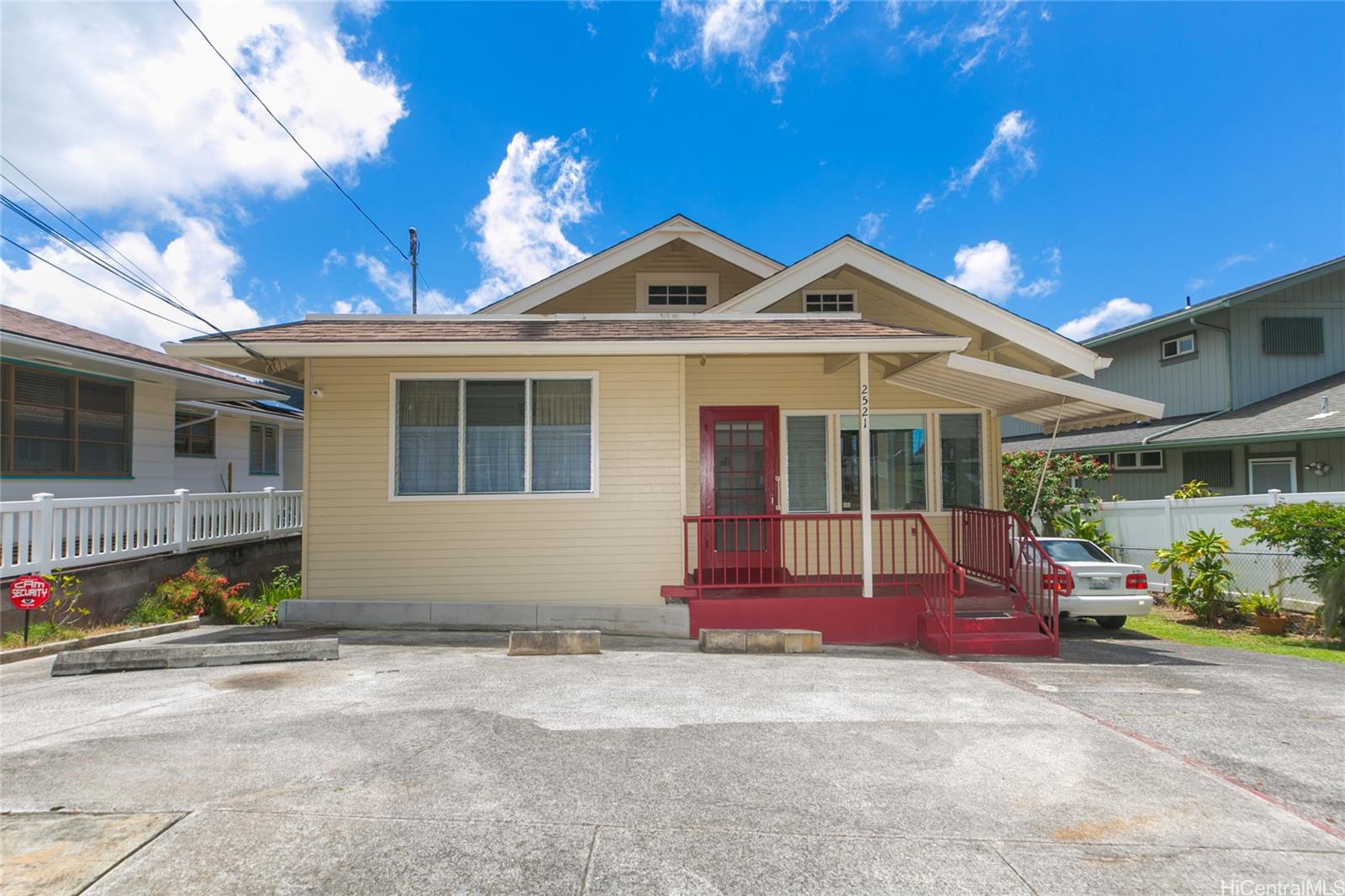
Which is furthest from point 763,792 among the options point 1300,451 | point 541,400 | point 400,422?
point 1300,451

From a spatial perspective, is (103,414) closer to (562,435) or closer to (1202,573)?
(562,435)

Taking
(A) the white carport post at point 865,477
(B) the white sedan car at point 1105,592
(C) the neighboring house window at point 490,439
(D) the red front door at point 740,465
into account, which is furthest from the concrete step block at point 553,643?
(B) the white sedan car at point 1105,592

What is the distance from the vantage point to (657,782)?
370cm

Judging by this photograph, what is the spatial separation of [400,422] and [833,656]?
215 inches

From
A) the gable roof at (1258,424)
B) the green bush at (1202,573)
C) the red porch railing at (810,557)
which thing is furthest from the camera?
the gable roof at (1258,424)

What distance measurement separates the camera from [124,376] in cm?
1119

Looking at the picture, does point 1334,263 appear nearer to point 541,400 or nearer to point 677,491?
point 677,491

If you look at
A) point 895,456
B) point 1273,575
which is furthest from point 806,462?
point 1273,575

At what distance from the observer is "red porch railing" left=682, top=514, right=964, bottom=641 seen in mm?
7645

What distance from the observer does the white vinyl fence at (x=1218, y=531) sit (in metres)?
9.80

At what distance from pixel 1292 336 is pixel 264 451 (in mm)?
24096

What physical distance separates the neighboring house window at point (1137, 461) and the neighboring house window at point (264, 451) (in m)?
20.4

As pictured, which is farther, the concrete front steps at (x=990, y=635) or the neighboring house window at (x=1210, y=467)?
the neighboring house window at (x=1210, y=467)

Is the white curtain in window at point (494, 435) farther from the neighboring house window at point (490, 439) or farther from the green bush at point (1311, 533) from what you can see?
the green bush at point (1311, 533)
